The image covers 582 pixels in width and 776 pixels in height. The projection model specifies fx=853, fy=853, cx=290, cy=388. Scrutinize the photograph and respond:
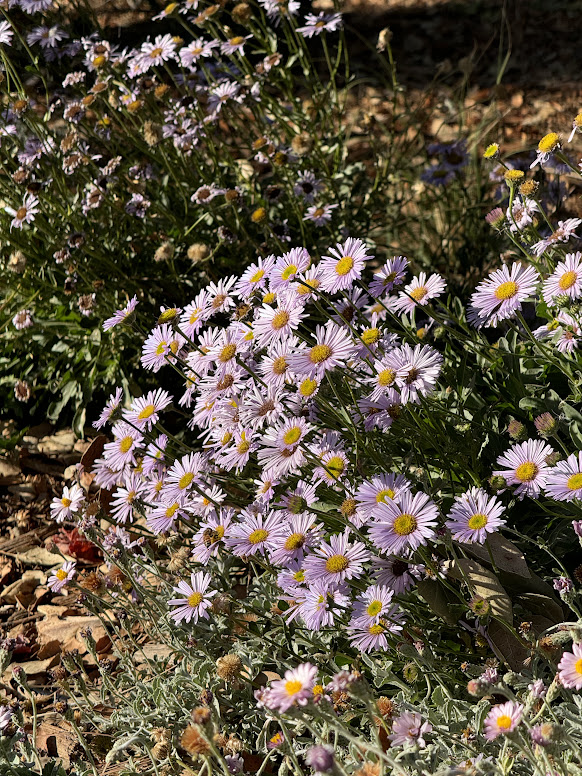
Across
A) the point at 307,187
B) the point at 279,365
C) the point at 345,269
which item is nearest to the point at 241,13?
the point at 307,187

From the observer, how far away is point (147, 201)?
149 inches

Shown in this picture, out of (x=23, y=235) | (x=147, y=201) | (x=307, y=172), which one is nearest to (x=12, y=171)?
(x=23, y=235)

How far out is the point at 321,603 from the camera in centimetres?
210

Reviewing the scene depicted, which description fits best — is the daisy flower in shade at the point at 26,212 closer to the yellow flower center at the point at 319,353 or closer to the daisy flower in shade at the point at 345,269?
the daisy flower in shade at the point at 345,269

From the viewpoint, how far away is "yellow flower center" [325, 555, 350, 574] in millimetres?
2078

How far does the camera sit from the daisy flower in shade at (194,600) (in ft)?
7.67

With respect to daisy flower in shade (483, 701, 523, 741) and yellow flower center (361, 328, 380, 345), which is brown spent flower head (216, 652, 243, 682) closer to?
daisy flower in shade (483, 701, 523, 741)

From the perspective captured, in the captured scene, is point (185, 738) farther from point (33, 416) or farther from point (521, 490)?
point (33, 416)

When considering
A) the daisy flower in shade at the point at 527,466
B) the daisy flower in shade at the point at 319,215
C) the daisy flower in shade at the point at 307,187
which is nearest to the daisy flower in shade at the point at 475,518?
the daisy flower in shade at the point at 527,466

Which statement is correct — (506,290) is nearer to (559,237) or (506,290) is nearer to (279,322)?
(559,237)

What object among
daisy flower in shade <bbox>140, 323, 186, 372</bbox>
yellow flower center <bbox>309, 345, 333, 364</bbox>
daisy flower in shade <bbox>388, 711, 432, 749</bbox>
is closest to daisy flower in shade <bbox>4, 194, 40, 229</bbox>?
daisy flower in shade <bbox>140, 323, 186, 372</bbox>

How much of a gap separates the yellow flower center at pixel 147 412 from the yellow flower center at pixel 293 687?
119 centimetres

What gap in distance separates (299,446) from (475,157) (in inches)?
102

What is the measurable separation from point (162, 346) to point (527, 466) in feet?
3.83
